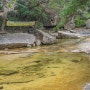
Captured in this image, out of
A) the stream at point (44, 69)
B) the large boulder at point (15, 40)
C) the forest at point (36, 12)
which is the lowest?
the stream at point (44, 69)

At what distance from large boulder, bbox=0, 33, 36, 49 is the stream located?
0.68 meters

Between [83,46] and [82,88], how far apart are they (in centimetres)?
902

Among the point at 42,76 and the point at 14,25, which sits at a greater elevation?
the point at 14,25

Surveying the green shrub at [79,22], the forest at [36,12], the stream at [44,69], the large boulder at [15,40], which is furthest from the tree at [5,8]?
the green shrub at [79,22]

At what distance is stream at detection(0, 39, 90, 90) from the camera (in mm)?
9258

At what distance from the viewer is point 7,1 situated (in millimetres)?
18578

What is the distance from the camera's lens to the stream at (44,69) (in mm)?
9258

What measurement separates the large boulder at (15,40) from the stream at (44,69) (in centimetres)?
68

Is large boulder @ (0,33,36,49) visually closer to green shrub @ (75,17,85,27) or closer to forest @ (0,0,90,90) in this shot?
forest @ (0,0,90,90)

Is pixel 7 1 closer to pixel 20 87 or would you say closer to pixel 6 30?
pixel 6 30

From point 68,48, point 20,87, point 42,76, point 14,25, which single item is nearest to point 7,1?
point 14,25

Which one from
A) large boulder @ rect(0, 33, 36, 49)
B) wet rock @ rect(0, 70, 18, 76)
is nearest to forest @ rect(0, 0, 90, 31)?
large boulder @ rect(0, 33, 36, 49)

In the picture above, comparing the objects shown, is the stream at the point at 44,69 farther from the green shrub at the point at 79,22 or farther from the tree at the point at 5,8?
the green shrub at the point at 79,22

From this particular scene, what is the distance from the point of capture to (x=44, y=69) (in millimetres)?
11594
